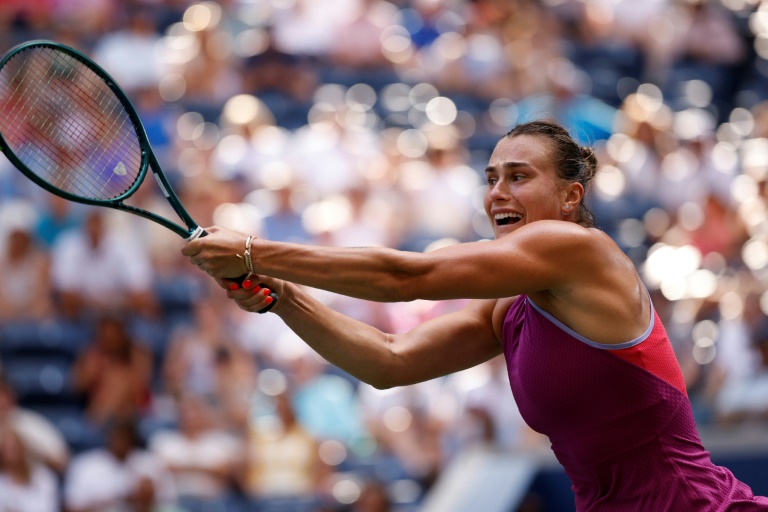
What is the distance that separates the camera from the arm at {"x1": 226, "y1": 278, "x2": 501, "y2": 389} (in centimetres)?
329

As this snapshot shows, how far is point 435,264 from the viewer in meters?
2.94

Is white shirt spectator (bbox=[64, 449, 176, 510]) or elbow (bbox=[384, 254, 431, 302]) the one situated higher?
elbow (bbox=[384, 254, 431, 302])

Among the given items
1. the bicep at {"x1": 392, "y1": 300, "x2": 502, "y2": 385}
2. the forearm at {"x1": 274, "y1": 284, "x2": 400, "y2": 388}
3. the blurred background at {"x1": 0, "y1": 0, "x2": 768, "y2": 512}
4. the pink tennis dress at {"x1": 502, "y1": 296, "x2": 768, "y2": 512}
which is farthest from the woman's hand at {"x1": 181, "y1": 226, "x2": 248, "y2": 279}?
the blurred background at {"x1": 0, "y1": 0, "x2": 768, "y2": 512}

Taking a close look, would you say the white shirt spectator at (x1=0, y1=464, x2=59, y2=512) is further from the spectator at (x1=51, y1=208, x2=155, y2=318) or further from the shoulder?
the shoulder

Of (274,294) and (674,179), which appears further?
(674,179)

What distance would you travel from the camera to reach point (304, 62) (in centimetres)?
999

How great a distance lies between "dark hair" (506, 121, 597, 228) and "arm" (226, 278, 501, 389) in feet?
1.47

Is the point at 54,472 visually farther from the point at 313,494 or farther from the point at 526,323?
the point at 526,323

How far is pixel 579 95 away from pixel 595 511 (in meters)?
7.54

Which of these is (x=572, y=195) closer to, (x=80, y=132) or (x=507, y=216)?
(x=507, y=216)

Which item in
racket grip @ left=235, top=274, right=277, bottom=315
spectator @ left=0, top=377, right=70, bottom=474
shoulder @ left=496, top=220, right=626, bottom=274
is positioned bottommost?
spectator @ left=0, top=377, right=70, bottom=474

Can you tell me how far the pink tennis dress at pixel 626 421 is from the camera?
2986 mm

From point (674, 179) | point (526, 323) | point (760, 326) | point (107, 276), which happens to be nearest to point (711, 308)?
point (760, 326)

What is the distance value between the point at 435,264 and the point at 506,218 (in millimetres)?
347
